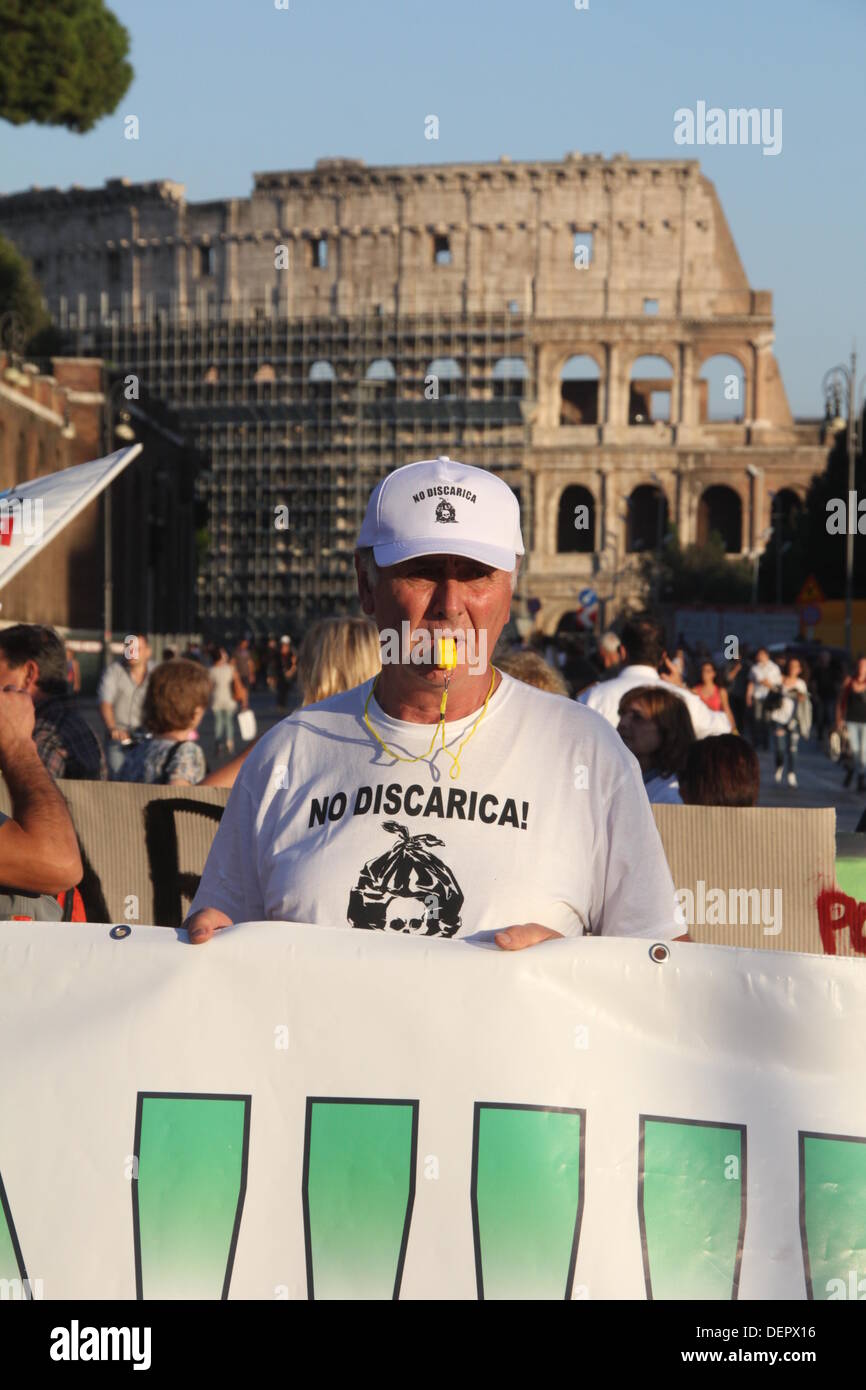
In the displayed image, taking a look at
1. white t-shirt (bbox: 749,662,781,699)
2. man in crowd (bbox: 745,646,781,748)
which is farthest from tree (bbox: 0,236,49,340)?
white t-shirt (bbox: 749,662,781,699)

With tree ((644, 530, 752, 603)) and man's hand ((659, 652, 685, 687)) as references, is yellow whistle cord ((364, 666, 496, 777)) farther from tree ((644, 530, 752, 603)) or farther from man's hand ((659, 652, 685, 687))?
tree ((644, 530, 752, 603))

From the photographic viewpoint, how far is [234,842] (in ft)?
8.12

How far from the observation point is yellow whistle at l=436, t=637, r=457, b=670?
2.32 meters

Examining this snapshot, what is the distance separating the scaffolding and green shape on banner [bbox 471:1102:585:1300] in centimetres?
6916

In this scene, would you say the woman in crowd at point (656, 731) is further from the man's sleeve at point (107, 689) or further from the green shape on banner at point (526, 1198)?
the man's sleeve at point (107, 689)

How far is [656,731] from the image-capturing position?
540 cm

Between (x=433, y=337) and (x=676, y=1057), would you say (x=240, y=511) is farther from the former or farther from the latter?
(x=676, y=1057)

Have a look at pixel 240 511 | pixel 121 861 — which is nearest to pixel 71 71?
pixel 121 861

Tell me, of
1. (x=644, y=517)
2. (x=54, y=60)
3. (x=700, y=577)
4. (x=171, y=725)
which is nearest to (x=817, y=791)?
(x=171, y=725)

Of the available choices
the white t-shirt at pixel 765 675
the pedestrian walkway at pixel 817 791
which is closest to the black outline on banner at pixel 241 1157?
the pedestrian walkway at pixel 817 791

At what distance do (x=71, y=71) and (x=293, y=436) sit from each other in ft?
162

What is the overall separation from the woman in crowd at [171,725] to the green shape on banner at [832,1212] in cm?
342
